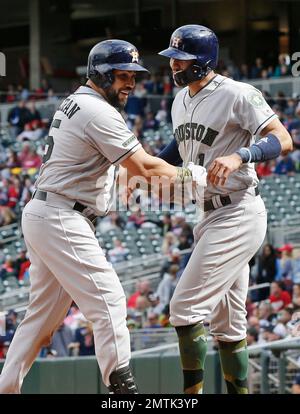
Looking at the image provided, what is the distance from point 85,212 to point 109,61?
0.73 metres

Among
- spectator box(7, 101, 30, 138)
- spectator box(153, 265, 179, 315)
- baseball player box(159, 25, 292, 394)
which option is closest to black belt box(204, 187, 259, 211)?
baseball player box(159, 25, 292, 394)

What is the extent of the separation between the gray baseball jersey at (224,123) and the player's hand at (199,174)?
0.64 feet

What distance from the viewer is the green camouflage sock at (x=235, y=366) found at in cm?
559

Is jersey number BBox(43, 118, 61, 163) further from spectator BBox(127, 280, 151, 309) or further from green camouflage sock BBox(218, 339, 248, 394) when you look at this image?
spectator BBox(127, 280, 151, 309)

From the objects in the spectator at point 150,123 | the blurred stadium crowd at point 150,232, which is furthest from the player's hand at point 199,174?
the spectator at point 150,123

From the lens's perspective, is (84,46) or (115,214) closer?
(115,214)

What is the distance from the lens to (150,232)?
14594 mm

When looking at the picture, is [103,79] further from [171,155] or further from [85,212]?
[171,155]

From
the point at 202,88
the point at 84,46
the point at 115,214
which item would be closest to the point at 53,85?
the point at 84,46

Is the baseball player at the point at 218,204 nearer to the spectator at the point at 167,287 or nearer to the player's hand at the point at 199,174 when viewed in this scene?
the player's hand at the point at 199,174

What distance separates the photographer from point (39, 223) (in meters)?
5.28

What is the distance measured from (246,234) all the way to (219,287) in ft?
1.02

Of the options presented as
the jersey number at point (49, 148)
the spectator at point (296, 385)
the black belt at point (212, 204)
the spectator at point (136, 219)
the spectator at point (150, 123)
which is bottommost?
the spectator at point (296, 385)
